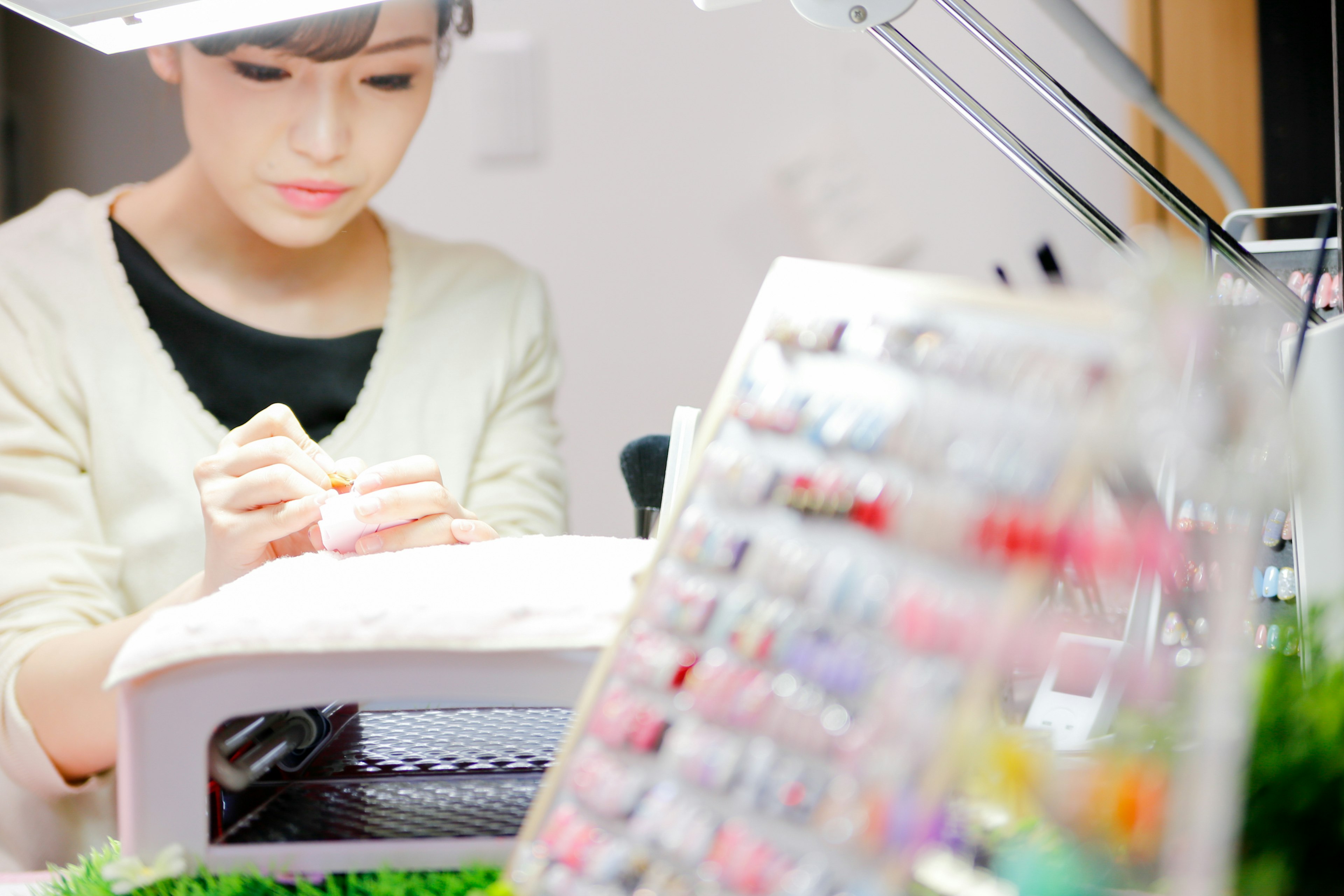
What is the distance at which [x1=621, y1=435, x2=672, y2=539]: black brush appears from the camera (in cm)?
78

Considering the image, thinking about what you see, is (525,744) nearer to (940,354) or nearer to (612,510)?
(940,354)

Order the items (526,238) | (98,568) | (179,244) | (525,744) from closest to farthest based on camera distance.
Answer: (525,744) < (98,568) < (179,244) < (526,238)

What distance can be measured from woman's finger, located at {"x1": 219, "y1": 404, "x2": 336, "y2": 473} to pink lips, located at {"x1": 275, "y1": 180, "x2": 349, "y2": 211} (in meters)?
0.51

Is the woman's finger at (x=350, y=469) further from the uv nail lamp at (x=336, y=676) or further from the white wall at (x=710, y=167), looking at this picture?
the white wall at (x=710, y=167)

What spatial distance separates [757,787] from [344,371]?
100 centimetres

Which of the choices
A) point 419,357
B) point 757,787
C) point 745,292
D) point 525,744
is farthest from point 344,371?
point 757,787

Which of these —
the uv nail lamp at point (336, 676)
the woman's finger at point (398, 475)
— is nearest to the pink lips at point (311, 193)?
the woman's finger at point (398, 475)

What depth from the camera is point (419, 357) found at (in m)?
1.21

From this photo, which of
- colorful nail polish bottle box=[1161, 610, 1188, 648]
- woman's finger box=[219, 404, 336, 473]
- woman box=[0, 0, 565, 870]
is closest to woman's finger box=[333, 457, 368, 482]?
woman's finger box=[219, 404, 336, 473]

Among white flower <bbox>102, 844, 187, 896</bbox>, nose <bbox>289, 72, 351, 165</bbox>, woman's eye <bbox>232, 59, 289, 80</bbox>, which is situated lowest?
white flower <bbox>102, 844, 187, 896</bbox>

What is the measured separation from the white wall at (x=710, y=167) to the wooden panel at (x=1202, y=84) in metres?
0.04

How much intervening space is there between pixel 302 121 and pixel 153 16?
21.8 inches

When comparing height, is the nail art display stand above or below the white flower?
→ above

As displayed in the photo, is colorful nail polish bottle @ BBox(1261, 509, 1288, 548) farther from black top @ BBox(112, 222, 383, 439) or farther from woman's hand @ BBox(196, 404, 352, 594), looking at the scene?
black top @ BBox(112, 222, 383, 439)
